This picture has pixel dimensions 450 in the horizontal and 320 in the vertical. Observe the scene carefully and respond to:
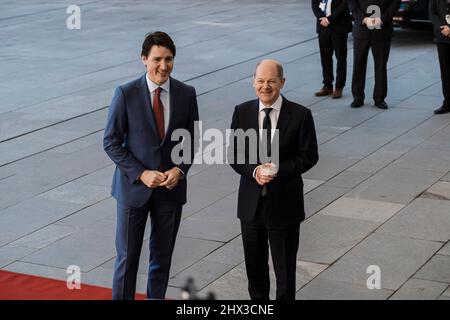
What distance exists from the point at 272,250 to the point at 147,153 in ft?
3.53

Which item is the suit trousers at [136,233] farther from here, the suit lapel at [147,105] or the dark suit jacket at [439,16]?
the dark suit jacket at [439,16]

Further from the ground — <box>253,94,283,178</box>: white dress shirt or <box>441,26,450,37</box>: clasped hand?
<box>253,94,283,178</box>: white dress shirt

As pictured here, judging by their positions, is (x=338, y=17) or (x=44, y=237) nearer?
(x=44, y=237)

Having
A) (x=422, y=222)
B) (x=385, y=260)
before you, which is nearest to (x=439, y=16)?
(x=422, y=222)

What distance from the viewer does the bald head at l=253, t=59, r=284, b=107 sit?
6.07 m

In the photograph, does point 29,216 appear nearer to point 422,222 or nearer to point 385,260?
point 385,260

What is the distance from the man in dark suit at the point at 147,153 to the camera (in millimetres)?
6258

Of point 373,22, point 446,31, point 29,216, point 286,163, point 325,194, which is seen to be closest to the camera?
point 286,163

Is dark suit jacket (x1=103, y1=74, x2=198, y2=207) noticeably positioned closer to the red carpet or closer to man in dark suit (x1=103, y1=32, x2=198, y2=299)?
man in dark suit (x1=103, y1=32, x2=198, y2=299)

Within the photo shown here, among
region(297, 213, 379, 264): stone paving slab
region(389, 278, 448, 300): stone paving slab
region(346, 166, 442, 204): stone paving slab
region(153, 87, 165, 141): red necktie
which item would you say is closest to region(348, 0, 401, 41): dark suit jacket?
region(346, 166, 442, 204): stone paving slab

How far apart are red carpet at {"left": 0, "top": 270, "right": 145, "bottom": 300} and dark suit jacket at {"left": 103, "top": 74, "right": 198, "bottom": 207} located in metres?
1.12

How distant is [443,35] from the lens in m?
13.2

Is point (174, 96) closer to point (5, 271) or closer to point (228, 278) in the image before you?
point (228, 278)
